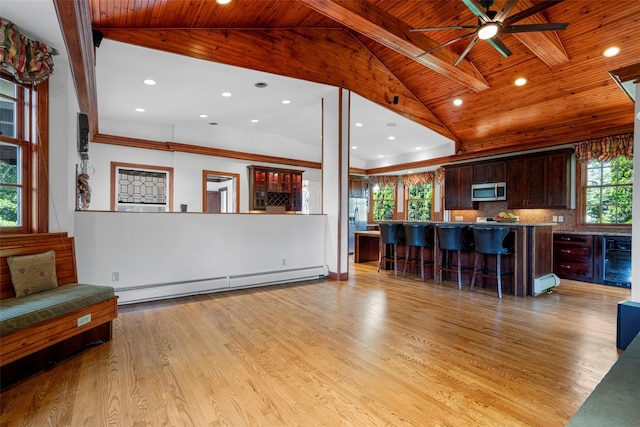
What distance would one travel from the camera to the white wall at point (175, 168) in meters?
6.11

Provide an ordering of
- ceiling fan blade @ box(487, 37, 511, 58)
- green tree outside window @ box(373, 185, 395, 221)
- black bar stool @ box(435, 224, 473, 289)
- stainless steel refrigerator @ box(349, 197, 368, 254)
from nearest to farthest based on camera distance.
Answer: ceiling fan blade @ box(487, 37, 511, 58)
black bar stool @ box(435, 224, 473, 289)
stainless steel refrigerator @ box(349, 197, 368, 254)
green tree outside window @ box(373, 185, 395, 221)

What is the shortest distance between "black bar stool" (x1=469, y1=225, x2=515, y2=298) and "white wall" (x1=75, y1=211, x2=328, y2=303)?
2.33 metres

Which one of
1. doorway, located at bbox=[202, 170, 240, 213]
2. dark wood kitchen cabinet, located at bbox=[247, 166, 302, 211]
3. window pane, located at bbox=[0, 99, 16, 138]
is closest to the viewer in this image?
window pane, located at bbox=[0, 99, 16, 138]

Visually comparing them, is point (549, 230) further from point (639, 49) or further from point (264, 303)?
point (264, 303)

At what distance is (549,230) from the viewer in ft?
15.1

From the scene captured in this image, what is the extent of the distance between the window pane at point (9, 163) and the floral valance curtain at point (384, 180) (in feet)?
26.8

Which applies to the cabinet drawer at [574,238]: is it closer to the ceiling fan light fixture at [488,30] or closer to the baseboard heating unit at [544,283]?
the baseboard heating unit at [544,283]

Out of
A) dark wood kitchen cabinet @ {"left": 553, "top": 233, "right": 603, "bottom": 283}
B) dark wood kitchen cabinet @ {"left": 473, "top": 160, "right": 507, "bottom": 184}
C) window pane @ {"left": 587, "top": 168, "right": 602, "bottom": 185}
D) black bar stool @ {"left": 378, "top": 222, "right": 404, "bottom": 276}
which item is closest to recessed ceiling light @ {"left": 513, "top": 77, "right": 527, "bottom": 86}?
dark wood kitchen cabinet @ {"left": 473, "top": 160, "right": 507, "bottom": 184}

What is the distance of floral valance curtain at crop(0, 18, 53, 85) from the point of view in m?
2.34

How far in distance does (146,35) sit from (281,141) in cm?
456

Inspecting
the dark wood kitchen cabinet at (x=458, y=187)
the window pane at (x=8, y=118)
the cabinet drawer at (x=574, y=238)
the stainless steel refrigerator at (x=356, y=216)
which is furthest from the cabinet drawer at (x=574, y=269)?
the window pane at (x=8, y=118)

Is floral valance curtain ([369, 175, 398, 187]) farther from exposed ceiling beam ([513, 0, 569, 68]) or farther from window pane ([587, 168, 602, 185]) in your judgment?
exposed ceiling beam ([513, 0, 569, 68])

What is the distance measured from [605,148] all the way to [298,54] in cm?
514

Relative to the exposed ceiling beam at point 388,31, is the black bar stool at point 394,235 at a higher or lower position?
lower
